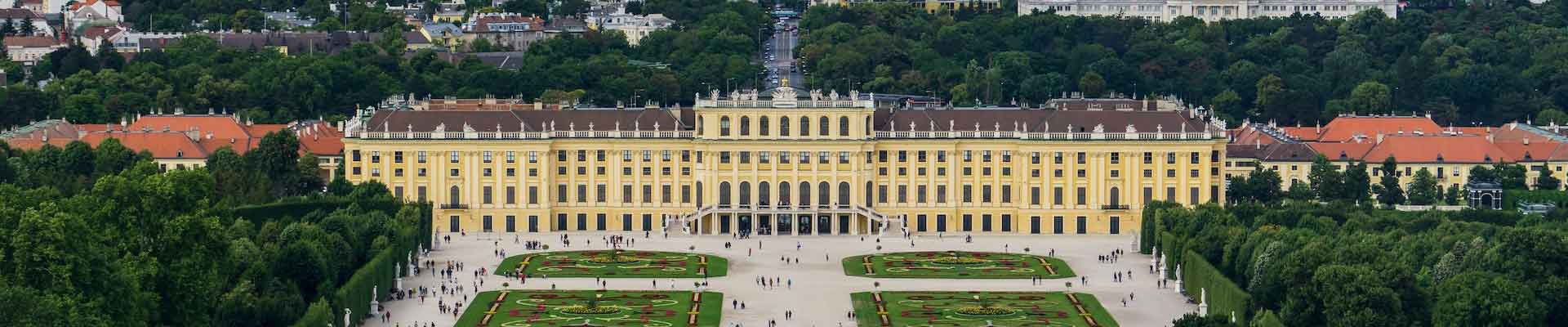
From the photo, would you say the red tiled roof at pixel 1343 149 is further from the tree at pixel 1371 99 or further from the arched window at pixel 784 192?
the arched window at pixel 784 192

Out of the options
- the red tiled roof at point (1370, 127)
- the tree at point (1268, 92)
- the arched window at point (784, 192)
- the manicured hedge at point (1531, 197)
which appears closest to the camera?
the arched window at point (784, 192)

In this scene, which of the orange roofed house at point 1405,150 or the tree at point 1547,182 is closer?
the tree at point 1547,182

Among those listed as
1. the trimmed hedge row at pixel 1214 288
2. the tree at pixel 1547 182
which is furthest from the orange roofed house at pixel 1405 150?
the trimmed hedge row at pixel 1214 288

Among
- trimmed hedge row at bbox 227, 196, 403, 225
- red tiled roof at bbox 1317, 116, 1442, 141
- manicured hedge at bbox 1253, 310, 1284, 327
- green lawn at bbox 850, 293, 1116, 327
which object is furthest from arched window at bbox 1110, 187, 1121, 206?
manicured hedge at bbox 1253, 310, 1284, 327

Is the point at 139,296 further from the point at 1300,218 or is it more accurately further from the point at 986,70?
the point at 986,70

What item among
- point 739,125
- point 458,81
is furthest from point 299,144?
point 458,81

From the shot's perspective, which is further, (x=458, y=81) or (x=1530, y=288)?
(x=458, y=81)

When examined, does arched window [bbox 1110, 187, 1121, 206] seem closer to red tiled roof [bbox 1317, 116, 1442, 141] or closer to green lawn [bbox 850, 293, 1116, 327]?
red tiled roof [bbox 1317, 116, 1442, 141]
